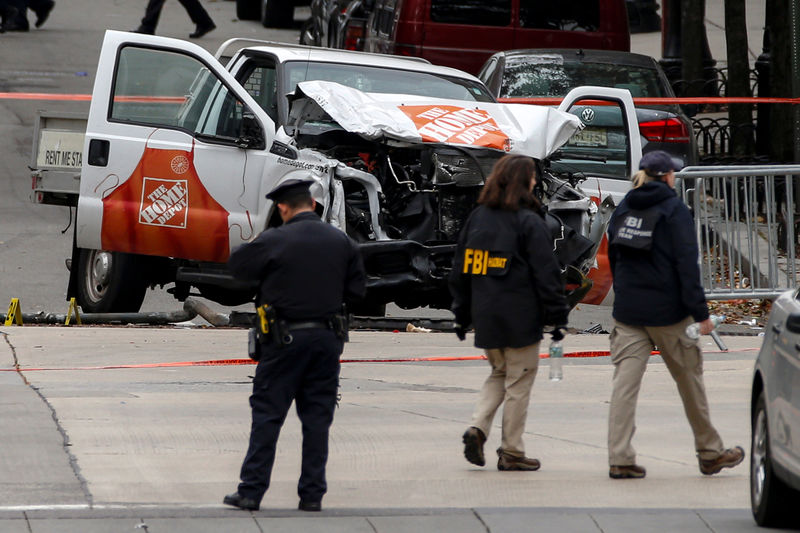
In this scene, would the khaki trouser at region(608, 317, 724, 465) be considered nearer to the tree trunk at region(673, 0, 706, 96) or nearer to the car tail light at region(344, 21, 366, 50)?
the car tail light at region(344, 21, 366, 50)

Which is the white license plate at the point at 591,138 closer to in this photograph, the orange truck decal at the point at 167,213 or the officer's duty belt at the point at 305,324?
the orange truck decal at the point at 167,213

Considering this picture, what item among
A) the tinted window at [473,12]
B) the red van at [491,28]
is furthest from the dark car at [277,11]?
the tinted window at [473,12]

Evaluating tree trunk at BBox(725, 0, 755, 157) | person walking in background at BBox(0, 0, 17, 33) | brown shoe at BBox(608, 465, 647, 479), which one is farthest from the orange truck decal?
person walking in background at BBox(0, 0, 17, 33)

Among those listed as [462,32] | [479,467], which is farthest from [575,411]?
[462,32]

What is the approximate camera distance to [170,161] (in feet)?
33.1

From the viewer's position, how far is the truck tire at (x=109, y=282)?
35.4 ft

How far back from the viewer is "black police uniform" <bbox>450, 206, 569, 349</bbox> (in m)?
6.67

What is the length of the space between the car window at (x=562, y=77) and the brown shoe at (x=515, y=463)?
7574mm

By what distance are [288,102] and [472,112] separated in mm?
1320

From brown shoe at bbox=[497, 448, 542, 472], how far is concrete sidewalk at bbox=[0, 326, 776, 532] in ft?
0.12

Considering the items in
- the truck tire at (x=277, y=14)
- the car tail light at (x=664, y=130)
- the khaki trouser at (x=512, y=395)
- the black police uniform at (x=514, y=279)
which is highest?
the truck tire at (x=277, y=14)

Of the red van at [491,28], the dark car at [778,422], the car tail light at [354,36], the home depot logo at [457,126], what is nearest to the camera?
the dark car at [778,422]

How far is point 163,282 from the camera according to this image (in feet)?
36.3

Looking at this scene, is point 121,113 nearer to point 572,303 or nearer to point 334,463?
point 572,303
